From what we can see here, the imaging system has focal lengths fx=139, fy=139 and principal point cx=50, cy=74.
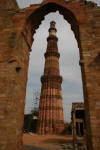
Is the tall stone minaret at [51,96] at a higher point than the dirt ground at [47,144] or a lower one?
higher

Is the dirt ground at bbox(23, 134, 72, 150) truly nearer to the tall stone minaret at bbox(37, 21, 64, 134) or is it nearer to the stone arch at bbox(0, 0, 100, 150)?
the tall stone minaret at bbox(37, 21, 64, 134)

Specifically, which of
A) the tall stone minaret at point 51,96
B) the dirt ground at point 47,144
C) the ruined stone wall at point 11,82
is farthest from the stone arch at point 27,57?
the tall stone minaret at point 51,96

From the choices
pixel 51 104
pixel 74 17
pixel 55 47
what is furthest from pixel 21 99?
pixel 55 47

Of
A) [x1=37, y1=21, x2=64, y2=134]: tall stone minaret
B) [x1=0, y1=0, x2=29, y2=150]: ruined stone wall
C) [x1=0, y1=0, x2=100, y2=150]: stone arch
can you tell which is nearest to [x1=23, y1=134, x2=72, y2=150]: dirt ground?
[x1=37, y1=21, x2=64, y2=134]: tall stone minaret

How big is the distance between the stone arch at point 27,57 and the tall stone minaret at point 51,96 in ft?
65.4

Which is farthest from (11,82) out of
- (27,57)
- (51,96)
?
(51,96)

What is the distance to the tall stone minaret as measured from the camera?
23.8m

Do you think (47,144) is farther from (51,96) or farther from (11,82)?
(11,82)

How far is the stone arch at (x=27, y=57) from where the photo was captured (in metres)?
3.88

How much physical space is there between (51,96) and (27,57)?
2044cm

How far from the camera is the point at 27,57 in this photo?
580 cm

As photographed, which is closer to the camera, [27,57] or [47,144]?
[27,57]

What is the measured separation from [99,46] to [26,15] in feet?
10.6

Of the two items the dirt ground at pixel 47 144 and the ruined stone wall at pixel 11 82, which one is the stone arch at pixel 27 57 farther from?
the dirt ground at pixel 47 144
